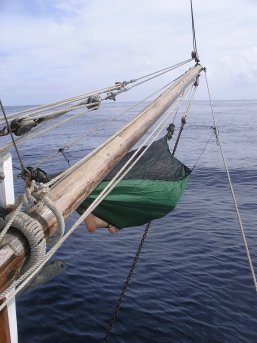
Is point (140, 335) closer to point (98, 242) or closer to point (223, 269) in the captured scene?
point (223, 269)

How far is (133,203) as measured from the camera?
6.41m

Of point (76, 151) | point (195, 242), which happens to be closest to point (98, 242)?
point (195, 242)

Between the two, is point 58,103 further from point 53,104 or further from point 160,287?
point 160,287

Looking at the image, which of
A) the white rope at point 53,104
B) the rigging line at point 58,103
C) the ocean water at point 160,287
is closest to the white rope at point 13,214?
the white rope at point 53,104

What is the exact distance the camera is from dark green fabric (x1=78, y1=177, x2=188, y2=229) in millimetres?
6328

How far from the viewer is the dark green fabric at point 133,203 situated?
6.33m

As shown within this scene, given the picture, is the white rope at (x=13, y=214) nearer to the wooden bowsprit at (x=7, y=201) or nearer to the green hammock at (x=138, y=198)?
the wooden bowsprit at (x=7, y=201)

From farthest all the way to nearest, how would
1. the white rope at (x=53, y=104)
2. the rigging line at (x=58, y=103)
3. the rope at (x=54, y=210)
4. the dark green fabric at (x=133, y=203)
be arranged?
1. the dark green fabric at (x=133, y=203)
2. the rigging line at (x=58, y=103)
3. the white rope at (x=53, y=104)
4. the rope at (x=54, y=210)

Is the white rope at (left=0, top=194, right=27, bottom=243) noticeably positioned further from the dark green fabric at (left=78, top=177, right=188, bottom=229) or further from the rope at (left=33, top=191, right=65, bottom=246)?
the dark green fabric at (left=78, top=177, right=188, bottom=229)

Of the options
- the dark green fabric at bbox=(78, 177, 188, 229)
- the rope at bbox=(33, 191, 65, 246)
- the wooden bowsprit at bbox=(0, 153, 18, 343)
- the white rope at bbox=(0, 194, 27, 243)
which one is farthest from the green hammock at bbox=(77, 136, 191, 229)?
the white rope at bbox=(0, 194, 27, 243)

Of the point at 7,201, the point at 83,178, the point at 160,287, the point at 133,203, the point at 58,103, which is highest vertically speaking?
the point at 58,103

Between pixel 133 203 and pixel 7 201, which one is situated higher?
pixel 7 201

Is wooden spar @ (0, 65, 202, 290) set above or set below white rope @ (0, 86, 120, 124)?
below

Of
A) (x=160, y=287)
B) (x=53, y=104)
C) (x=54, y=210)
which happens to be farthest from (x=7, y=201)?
(x=160, y=287)
